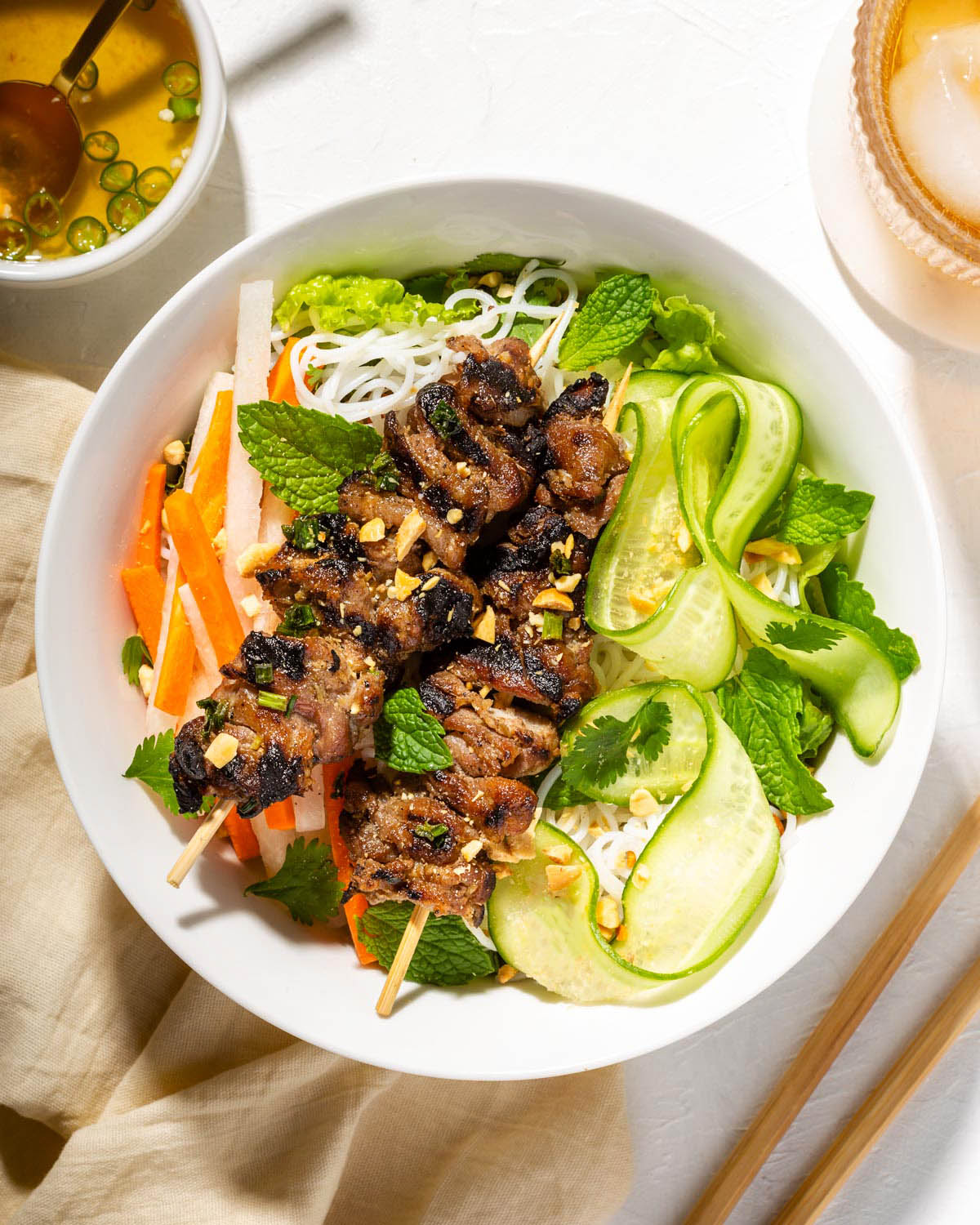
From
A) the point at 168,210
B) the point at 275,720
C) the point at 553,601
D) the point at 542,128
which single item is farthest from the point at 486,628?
the point at 542,128

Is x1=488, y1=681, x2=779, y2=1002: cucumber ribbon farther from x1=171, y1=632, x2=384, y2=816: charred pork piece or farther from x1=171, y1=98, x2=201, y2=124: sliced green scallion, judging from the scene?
x1=171, y1=98, x2=201, y2=124: sliced green scallion

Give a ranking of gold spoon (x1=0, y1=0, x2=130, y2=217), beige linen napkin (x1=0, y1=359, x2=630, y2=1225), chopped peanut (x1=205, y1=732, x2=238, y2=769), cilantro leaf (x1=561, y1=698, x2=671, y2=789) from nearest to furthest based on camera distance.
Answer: chopped peanut (x1=205, y1=732, x2=238, y2=769), cilantro leaf (x1=561, y1=698, x2=671, y2=789), gold spoon (x1=0, y1=0, x2=130, y2=217), beige linen napkin (x1=0, y1=359, x2=630, y2=1225)

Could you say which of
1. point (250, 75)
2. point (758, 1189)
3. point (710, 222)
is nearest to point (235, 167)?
point (250, 75)

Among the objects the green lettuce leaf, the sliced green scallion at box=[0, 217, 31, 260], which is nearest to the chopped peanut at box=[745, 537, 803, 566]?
the green lettuce leaf

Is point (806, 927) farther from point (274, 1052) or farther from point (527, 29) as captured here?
point (527, 29)

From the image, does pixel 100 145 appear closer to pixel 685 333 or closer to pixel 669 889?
pixel 685 333
